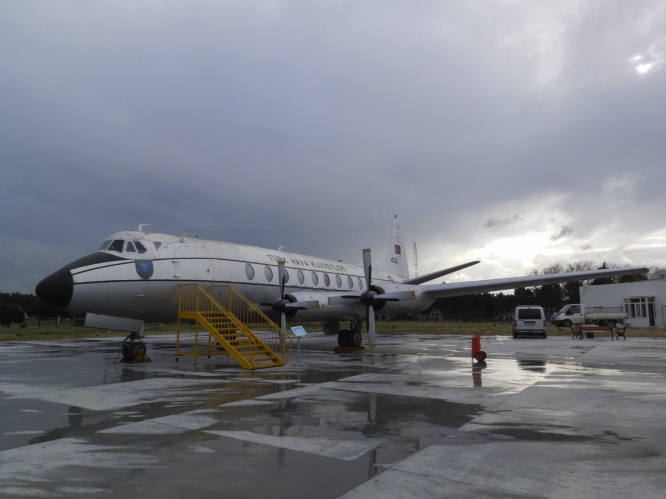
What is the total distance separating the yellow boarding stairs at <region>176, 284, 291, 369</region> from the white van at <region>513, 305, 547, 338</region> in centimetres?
1786

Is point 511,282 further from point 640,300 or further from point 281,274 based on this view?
point 640,300

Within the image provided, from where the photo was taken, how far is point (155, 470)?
4797 mm

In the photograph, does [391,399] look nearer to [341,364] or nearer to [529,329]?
[341,364]

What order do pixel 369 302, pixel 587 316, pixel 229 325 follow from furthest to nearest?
1. pixel 587 316
2. pixel 369 302
3. pixel 229 325

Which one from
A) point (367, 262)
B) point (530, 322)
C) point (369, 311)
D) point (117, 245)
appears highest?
point (117, 245)

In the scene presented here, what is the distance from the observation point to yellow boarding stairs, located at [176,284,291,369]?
1433cm

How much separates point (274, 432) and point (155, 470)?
1.80 m

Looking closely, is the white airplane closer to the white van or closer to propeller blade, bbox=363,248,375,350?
propeller blade, bbox=363,248,375,350

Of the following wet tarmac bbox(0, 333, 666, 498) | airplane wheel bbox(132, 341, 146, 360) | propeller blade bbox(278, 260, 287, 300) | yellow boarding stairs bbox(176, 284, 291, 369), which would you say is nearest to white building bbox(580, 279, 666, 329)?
propeller blade bbox(278, 260, 287, 300)

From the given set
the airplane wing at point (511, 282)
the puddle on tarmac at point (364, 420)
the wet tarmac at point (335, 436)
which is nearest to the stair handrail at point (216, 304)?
the wet tarmac at point (335, 436)

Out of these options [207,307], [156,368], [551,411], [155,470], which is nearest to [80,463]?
[155,470]

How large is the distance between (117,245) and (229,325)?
4468 mm

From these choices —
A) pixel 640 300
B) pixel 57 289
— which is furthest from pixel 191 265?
pixel 640 300

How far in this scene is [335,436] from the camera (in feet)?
20.1
